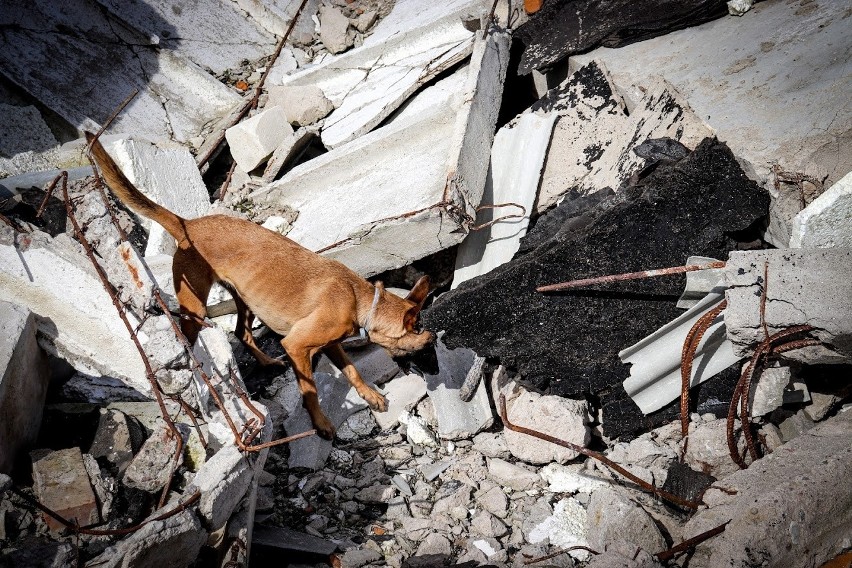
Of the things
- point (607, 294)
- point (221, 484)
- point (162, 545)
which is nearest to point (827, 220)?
point (607, 294)

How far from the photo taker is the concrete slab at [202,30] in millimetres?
7703

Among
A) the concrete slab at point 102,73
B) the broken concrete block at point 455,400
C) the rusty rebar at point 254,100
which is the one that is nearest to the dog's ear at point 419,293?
the broken concrete block at point 455,400

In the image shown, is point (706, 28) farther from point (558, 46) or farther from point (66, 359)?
point (66, 359)

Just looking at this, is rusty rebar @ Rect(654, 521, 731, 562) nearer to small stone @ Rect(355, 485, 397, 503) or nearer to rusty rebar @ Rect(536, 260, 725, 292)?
rusty rebar @ Rect(536, 260, 725, 292)

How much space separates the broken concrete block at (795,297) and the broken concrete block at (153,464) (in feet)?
11.6

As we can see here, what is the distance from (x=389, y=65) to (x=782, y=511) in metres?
6.09

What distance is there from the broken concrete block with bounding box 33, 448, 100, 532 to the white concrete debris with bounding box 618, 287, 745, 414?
361cm

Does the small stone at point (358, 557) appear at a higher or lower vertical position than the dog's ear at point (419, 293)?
lower

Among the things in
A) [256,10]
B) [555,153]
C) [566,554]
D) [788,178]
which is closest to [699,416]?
[566,554]

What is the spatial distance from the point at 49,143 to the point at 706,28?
693 centimetres

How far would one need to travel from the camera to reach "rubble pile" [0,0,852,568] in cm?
356

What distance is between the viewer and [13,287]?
4.62 metres

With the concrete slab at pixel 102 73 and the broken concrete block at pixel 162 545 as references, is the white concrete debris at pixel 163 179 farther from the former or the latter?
the broken concrete block at pixel 162 545

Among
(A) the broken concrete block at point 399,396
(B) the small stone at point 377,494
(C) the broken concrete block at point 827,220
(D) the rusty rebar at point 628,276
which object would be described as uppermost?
(D) the rusty rebar at point 628,276
